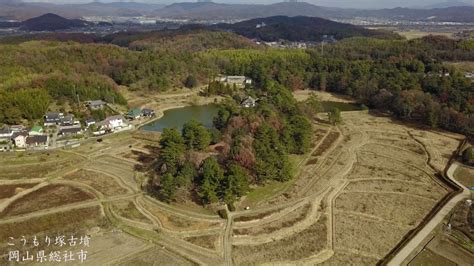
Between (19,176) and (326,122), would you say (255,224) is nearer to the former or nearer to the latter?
(19,176)

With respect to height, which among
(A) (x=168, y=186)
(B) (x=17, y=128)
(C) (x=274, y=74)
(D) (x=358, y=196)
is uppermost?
(C) (x=274, y=74)

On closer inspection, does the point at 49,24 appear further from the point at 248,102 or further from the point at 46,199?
the point at 46,199

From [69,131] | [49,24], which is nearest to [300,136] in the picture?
[69,131]

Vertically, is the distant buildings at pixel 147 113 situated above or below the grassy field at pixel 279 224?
above

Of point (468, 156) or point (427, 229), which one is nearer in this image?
point (427, 229)

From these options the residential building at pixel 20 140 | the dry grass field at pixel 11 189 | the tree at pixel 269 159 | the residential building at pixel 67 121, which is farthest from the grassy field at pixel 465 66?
the dry grass field at pixel 11 189

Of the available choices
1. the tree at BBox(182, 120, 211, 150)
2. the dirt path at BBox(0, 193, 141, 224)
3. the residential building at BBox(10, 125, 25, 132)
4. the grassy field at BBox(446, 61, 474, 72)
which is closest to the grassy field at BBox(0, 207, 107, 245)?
the dirt path at BBox(0, 193, 141, 224)

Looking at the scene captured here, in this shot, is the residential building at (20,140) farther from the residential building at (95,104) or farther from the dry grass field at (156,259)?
the dry grass field at (156,259)
